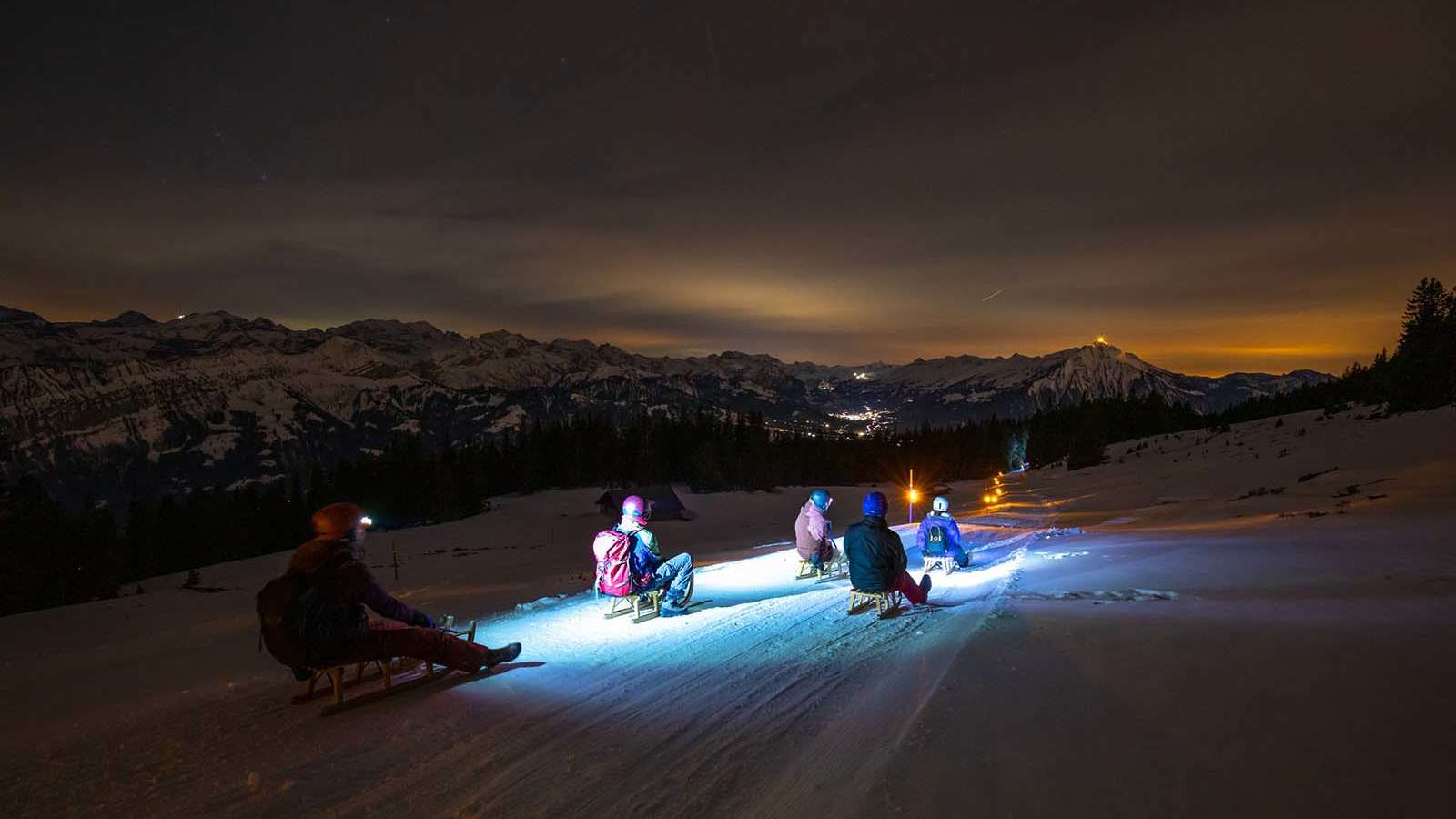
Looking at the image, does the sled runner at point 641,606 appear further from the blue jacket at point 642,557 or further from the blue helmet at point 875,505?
the blue helmet at point 875,505

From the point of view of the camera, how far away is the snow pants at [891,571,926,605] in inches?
388

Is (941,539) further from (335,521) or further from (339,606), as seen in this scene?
(335,521)

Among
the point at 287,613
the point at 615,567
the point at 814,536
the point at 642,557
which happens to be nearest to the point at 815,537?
the point at 814,536

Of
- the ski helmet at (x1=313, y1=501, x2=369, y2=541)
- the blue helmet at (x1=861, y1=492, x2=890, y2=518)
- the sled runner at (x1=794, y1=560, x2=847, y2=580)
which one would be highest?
the ski helmet at (x1=313, y1=501, x2=369, y2=541)

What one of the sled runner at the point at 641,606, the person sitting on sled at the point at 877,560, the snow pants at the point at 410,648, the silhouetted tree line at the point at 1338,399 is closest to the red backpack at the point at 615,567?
the sled runner at the point at 641,606

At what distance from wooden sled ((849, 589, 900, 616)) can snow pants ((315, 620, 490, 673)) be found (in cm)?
520

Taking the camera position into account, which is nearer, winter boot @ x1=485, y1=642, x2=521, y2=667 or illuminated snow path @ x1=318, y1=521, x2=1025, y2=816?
illuminated snow path @ x1=318, y1=521, x2=1025, y2=816

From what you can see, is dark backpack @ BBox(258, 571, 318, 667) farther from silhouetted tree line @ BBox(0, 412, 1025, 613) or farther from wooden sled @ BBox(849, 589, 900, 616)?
silhouetted tree line @ BBox(0, 412, 1025, 613)

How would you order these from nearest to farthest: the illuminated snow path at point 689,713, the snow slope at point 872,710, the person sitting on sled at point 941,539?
the snow slope at point 872,710 → the illuminated snow path at point 689,713 → the person sitting on sled at point 941,539

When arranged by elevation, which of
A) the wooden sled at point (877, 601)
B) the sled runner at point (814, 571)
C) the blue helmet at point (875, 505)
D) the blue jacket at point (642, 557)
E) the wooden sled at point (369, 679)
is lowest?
the sled runner at point (814, 571)

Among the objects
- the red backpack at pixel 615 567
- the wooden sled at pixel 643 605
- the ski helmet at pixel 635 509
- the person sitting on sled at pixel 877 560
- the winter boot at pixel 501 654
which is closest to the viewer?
the winter boot at pixel 501 654

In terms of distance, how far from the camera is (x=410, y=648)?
712cm

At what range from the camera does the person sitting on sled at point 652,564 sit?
34.5 feet

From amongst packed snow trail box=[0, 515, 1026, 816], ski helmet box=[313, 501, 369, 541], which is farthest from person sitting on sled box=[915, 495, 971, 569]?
ski helmet box=[313, 501, 369, 541]
